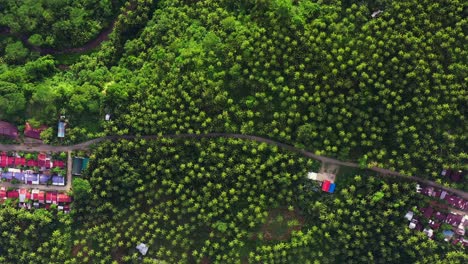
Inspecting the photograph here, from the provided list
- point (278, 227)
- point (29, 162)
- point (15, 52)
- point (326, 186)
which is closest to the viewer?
point (326, 186)

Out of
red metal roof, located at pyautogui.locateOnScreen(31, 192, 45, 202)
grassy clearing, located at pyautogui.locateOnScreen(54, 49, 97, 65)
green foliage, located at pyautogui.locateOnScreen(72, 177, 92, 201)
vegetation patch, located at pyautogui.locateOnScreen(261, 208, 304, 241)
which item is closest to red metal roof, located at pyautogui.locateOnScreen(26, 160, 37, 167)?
red metal roof, located at pyautogui.locateOnScreen(31, 192, 45, 202)

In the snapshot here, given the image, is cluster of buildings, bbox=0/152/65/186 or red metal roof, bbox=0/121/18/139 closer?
cluster of buildings, bbox=0/152/65/186

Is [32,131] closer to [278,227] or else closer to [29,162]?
[29,162]

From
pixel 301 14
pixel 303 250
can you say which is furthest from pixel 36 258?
pixel 301 14

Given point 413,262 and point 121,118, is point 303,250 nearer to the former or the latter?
point 413,262

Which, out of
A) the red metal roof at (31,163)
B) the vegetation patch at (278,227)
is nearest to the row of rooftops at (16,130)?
the red metal roof at (31,163)

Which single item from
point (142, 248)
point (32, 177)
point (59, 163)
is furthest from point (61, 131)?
point (142, 248)

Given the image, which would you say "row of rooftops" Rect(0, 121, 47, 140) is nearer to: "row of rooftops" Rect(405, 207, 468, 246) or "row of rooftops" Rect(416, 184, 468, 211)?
"row of rooftops" Rect(405, 207, 468, 246)

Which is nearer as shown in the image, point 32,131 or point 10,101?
point 10,101
